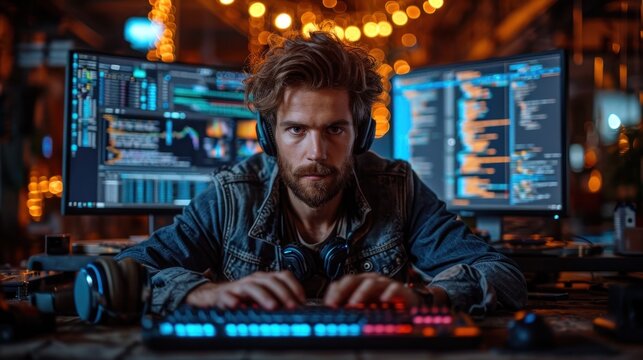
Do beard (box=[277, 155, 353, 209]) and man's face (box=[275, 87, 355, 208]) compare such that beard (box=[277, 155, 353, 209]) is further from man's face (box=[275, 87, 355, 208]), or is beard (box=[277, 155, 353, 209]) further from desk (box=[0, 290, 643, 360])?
desk (box=[0, 290, 643, 360])

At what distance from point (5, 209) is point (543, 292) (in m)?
4.96

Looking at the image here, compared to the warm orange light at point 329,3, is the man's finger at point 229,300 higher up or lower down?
lower down

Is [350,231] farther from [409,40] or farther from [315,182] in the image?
[409,40]

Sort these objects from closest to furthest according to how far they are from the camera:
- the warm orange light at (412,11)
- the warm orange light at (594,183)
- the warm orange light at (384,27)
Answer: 1. the warm orange light at (384,27)
2. the warm orange light at (412,11)
3. the warm orange light at (594,183)

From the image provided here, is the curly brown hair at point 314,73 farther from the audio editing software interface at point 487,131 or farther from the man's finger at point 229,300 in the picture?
the man's finger at point 229,300

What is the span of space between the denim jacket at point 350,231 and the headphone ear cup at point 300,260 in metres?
0.12

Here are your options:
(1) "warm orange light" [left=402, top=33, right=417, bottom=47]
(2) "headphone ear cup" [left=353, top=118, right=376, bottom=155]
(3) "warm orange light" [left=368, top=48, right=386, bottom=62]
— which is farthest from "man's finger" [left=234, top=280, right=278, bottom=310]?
(1) "warm orange light" [left=402, top=33, right=417, bottom=47]

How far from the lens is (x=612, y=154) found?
7.37 ft

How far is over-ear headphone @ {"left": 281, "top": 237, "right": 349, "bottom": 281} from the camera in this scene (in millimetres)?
1577

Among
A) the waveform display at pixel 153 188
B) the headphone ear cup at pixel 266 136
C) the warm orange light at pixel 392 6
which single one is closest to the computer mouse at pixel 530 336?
the headphone ear cup at pixel 266 136

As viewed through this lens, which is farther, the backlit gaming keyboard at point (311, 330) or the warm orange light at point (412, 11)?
the warm orange light at point (412, 11)

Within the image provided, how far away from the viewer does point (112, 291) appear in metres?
1.15

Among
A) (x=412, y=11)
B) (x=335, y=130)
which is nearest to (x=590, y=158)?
(x=412, y=11)

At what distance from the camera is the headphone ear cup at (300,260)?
1573 millimetres
